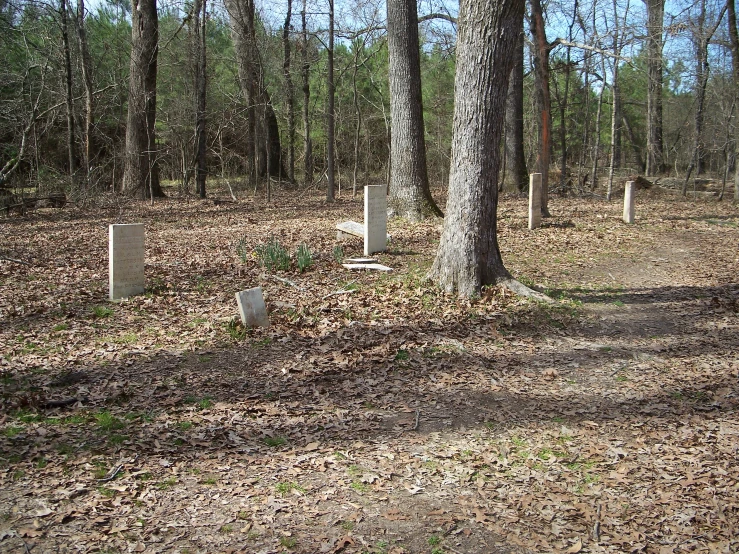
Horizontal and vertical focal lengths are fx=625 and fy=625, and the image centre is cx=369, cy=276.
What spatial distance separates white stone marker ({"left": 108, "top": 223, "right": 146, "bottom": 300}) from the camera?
8.23m

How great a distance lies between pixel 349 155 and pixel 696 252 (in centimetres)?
2012

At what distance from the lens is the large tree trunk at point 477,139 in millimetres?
7742

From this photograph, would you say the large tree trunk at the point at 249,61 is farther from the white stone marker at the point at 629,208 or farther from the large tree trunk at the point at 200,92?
the white stone marker at the point at 629,208

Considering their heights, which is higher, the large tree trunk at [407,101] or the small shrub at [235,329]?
the large tree trunk at [407,101]

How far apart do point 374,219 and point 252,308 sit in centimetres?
433

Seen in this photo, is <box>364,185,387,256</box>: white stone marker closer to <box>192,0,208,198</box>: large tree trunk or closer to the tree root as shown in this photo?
the tree root

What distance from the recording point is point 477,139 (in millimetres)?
7902

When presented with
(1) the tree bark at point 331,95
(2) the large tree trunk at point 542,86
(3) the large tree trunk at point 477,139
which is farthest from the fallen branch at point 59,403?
(1) the tree bark at point 331,95

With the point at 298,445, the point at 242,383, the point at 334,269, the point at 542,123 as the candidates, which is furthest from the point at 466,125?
the point at 542,123

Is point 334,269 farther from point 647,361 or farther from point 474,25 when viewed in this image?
point 647,361

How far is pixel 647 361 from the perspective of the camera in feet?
21.4

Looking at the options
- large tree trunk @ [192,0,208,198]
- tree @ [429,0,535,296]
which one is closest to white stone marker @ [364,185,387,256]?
tree @ [429,0,535,296]

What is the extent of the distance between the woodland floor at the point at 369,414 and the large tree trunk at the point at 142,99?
1039 centimetres

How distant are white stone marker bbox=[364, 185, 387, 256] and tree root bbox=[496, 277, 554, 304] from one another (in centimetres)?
328
